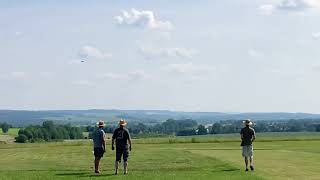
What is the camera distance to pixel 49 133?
12781 cm

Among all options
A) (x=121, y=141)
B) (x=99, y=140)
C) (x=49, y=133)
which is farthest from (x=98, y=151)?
(x=49, y=133)

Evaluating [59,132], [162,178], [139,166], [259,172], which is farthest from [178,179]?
[59,132]

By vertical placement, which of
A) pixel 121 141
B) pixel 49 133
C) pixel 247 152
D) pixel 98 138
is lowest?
pixel 247 152

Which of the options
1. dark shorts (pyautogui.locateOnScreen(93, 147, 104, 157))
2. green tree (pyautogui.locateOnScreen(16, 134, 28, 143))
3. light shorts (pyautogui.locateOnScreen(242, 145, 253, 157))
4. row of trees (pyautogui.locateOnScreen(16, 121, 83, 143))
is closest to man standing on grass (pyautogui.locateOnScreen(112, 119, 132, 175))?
dark shorts (pyautogui.locateOnScreen(93, 147, 104, 157))

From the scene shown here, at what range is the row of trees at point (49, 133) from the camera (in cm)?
12046

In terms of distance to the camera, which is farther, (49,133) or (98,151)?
(49,133)

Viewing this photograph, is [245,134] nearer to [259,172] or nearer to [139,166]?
[259,172]

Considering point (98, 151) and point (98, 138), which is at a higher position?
point (98, 138)

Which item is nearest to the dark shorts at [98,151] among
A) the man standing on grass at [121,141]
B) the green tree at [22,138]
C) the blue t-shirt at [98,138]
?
the blue t-shirt at [98,138]

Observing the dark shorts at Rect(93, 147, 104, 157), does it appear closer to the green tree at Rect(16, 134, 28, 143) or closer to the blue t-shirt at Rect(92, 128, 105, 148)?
the blue t-shirt at Rect(92, 128, 105, 148)

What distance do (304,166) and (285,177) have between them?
547cm

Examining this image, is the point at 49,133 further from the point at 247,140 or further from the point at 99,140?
the point at 247,140

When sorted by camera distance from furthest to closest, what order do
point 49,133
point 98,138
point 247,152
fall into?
point 49,133 → point 247,152 → point 98,138

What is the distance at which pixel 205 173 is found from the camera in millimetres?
26281
